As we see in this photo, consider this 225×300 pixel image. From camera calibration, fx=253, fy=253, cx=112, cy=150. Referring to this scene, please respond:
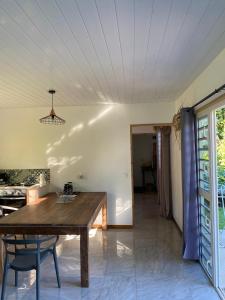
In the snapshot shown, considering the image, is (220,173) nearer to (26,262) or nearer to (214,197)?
(214,197)

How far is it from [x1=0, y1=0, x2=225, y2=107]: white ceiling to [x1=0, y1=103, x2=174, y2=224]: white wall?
1.26 metres

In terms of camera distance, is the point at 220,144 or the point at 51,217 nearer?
the point at 220,144

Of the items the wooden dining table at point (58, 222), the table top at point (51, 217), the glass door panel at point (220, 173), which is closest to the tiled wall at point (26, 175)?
the table top at point (51, 217)

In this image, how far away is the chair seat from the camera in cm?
251

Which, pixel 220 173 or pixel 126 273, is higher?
pixel 220 173

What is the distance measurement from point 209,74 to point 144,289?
2455mm

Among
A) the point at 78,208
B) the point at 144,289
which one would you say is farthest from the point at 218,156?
the point at 78,208

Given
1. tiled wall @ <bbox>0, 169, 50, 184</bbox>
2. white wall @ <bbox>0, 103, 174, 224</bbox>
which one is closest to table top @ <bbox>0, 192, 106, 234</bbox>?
white wall @ <bbox>0, 103, 174, 224</bbox>

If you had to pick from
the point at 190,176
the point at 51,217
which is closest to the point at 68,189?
the point at 51,217

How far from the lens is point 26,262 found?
2.60m

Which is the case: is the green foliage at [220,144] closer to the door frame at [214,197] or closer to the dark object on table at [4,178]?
the door frame at [214,197]

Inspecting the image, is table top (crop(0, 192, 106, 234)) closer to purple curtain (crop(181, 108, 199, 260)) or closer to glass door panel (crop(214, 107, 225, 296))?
purple curtain (crop(181, 108, 199, 260))

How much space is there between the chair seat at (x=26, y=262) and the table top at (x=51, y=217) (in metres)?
0.26

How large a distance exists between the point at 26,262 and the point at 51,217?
613 mm
